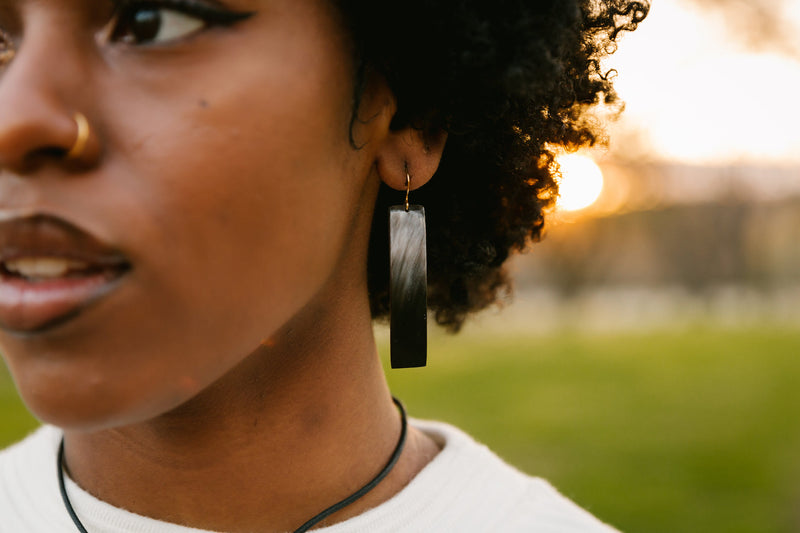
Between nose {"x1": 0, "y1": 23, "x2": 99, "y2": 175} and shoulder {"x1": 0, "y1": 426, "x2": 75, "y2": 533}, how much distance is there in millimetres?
929

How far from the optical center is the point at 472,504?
6.61 feet

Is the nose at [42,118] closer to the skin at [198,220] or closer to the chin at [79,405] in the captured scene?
the skin at [198,220]

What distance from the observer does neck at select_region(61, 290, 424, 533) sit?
179 centimetres

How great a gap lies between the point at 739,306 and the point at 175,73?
18.9 meters

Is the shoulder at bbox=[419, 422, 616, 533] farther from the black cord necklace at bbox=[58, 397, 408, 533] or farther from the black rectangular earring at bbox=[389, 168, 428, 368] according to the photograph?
the black rectangular earring at bbox=[389, 168, 428, 368]

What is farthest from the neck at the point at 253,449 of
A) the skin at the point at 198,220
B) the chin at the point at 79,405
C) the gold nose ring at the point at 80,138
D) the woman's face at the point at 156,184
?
the gold nose ring at the point at 80,138

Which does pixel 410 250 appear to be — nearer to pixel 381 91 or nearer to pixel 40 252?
pixel 381 91

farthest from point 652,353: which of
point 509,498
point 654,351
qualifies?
point 509,498

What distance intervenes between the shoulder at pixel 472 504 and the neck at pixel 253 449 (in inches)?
3.1

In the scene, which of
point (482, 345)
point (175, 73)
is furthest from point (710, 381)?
point (175, 73)

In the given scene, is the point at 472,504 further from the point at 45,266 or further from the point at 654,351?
the point at 654,351

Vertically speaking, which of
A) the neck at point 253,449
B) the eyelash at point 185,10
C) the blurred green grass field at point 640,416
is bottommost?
the blurred green grass field at point 640,416

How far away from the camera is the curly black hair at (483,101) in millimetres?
1808

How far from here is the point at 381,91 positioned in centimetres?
181
